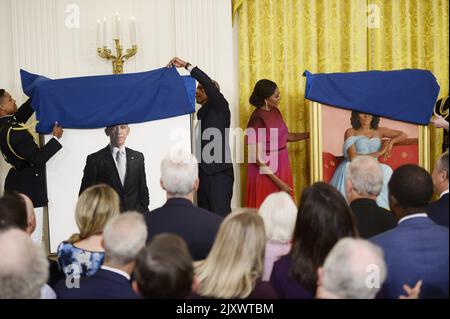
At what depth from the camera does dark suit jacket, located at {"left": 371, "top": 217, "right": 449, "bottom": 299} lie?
103 inches

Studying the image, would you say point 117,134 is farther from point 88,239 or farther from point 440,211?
point 440,211

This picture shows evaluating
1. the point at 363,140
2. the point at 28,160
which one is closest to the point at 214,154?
the point at 363,140

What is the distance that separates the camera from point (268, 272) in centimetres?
304

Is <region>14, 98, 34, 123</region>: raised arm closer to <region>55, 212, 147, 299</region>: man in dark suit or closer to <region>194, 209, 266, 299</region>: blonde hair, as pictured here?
<region>55, 212, 147, 299</region>: man in dark suit

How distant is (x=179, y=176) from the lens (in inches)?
131

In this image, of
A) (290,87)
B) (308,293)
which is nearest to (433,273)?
(308,293)

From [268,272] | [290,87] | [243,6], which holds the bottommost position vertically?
[268,272]

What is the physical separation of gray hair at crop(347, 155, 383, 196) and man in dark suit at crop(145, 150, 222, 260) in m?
0.77

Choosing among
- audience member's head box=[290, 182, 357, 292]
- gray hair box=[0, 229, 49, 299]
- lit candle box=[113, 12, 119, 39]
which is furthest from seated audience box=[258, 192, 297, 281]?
lit candle box=[113, 12, 119, 39]

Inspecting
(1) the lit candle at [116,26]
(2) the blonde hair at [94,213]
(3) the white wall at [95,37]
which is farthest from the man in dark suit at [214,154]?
(2) the blonde hair at [94,213]

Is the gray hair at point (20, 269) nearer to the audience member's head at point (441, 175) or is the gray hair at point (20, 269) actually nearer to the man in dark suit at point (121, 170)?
the audience member's head at point (441, 175)

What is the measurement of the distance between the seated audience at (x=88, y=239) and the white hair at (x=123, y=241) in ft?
1.81

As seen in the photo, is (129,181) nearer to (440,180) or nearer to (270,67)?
(270,67)
